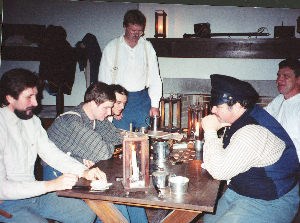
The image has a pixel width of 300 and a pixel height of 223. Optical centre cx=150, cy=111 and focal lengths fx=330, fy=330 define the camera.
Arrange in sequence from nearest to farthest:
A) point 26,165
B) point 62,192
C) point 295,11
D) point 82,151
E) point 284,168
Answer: point 62,192, point 284,168, point 26,165, point 82,151, point 295,11

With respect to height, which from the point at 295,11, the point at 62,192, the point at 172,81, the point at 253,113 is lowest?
the point at 62,192

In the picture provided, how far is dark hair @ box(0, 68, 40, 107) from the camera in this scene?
6.50ft

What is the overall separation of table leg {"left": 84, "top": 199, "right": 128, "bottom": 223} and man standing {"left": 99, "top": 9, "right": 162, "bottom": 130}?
1946 millimetres

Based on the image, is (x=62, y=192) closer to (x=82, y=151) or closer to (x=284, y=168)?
(x=82, y=151)

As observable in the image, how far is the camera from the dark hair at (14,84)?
1.98 meters

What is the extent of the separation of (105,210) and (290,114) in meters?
2.18

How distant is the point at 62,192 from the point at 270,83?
437 centimetres

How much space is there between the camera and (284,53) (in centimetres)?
513

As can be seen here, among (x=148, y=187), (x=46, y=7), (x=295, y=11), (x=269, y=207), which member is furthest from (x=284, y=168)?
(x=46, y=7)

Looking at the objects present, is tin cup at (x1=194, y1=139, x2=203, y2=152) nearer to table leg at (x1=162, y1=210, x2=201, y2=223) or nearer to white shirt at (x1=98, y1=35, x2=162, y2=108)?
table leg at (x1=162, y1=210, x2=201, y2=223)

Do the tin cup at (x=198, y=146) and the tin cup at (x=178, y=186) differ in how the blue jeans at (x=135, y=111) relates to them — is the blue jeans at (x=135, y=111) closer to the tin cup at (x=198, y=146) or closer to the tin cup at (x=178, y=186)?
the tin cup at (x=198, y=146)

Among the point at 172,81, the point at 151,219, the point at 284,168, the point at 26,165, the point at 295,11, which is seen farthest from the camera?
the point at 172,81

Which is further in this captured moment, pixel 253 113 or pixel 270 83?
pixel 270 83

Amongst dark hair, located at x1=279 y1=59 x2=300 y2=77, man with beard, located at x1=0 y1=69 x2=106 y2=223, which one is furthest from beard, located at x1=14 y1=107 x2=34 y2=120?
dark hair, located at x1=279 y1=59 x2=300 y2=77
